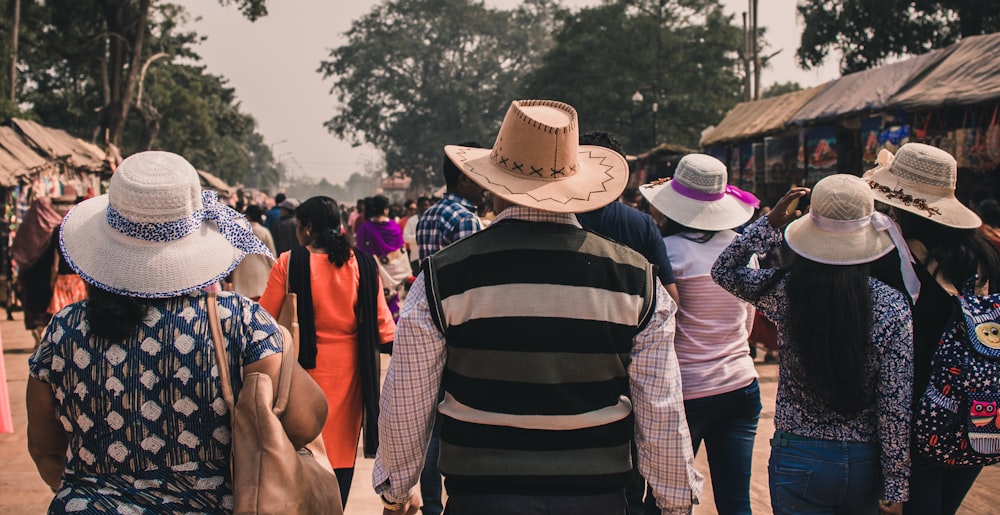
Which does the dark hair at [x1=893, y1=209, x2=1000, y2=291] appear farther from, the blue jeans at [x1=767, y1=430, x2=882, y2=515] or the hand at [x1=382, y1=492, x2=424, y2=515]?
the hand at [x1=382, y1=492, x2=424, y2=515]

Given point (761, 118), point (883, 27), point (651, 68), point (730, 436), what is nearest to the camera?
→ point (730, 436)

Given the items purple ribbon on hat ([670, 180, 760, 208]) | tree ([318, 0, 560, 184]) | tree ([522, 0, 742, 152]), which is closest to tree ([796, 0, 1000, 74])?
tree ([522, 0, 742, 152])

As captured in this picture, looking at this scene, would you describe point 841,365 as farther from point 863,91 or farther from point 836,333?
point 863,91

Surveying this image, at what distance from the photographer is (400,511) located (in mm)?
2396

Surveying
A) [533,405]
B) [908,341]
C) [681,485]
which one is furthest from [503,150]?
[908,341]

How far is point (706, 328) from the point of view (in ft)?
12.0

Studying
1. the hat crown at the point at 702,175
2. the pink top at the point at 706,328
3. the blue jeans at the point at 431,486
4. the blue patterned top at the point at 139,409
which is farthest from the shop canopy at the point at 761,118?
the blue patterned top at the point at 139,409

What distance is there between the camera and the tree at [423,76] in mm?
54406

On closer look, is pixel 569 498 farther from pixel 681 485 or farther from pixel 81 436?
pixel 81 436

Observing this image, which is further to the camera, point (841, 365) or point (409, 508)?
point (409, 508)

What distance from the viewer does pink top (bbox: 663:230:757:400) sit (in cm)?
359

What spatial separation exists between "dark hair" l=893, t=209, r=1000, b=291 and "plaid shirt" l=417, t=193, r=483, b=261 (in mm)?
2059

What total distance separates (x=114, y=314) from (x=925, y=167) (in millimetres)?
2647

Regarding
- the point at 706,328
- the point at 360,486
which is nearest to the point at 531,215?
the point at 706,328
